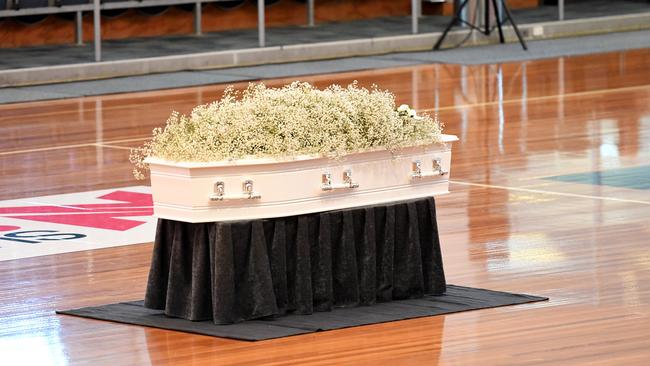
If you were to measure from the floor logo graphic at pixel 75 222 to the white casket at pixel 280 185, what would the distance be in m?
1.98

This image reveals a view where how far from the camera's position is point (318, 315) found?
6930 millimetres

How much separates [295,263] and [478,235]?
2.24 m

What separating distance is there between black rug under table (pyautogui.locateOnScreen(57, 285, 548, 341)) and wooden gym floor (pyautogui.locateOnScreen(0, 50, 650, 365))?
8 cm

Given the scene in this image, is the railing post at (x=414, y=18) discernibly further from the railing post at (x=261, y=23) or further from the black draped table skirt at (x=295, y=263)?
the black draped table skirt at (x=295, y=263)

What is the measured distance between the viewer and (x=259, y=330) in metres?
6.65

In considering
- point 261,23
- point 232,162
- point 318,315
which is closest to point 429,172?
point 318,315

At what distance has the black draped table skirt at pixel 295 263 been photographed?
675 centimetres

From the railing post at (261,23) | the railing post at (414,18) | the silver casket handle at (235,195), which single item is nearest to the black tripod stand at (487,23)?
the railing post at (414,18)

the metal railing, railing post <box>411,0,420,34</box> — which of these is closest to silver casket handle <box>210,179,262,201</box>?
the metal railing

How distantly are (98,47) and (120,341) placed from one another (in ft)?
35.5

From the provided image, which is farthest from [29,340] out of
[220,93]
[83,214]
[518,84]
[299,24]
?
[299,24]

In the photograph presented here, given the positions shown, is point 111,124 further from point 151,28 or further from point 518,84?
point 151,28

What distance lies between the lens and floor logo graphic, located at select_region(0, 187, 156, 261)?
29.1 feet

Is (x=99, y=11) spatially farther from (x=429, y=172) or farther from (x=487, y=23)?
(x=429, y=172)
